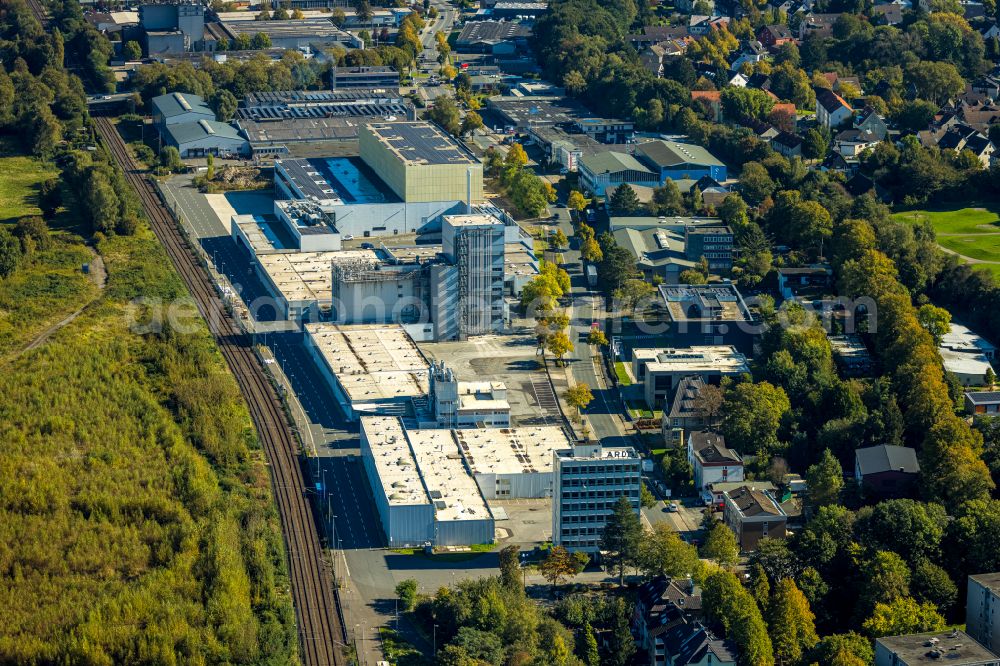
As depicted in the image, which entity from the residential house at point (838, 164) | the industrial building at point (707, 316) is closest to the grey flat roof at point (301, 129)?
the residential house at point (838, 164)

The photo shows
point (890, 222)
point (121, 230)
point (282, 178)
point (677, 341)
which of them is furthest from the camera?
point (282, 178)

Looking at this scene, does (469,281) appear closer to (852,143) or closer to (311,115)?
(852,143)

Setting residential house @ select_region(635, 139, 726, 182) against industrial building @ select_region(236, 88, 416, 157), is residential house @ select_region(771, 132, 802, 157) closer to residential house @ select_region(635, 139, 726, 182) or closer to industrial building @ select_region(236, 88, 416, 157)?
residential house @ select_region(635, 139, 726, 182)

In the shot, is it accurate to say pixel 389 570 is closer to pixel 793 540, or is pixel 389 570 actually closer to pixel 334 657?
pixel 334 657

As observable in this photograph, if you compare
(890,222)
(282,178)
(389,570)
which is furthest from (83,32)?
(389,570)

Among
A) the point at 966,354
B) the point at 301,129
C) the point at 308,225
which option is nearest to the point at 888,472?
the point at 966,354

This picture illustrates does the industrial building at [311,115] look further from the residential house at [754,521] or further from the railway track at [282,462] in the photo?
the residential house at [754,521]
